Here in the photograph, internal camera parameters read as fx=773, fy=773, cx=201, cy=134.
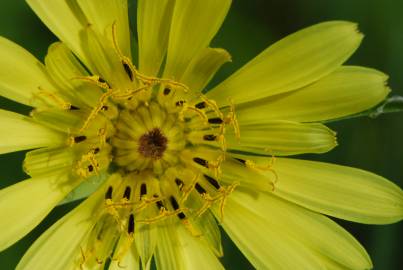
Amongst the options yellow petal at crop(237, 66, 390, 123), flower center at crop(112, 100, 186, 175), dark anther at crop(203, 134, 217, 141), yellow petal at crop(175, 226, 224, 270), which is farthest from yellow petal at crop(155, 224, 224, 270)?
yellow petal at crop(237, 66, 390, 123)

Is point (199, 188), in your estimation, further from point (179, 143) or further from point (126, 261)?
point (126, 261)

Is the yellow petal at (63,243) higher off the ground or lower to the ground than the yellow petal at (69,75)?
lower

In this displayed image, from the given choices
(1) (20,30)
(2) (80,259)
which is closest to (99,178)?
(2) (80,259)

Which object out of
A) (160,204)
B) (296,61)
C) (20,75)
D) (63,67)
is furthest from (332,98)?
(20,75)

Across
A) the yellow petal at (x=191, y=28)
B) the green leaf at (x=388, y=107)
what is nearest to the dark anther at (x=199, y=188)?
the yellow petal at (x=191, y=28)

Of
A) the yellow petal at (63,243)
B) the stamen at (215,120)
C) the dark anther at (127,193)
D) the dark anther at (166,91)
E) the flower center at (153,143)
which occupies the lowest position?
the yellow petal at (63,243)

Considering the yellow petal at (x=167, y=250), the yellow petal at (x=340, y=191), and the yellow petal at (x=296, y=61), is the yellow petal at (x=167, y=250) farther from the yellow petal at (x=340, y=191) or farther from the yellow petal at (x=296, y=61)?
the yellow petal at (x=296, y=61)

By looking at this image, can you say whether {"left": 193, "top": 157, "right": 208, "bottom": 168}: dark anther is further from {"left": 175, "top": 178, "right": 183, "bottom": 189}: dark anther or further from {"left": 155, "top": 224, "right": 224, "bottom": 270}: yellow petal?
{"left": 155, "top": 224, "right": 224, "bottom": 270}: yellow petal
